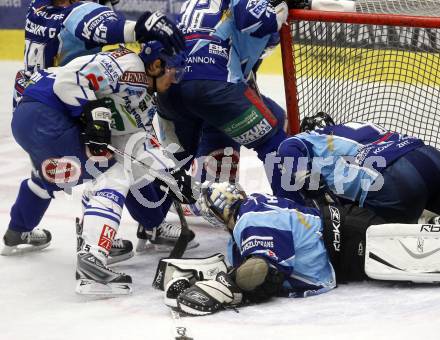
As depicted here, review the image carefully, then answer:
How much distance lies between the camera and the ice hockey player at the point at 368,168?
136 inches

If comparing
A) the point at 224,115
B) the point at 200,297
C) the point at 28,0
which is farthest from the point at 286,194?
the point at 28,0

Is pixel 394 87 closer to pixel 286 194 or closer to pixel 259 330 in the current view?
pixel 286 194

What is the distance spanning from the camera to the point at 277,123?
415cm

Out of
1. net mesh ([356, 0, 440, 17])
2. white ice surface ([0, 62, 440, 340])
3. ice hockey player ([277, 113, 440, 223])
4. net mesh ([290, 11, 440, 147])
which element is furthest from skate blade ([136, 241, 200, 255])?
net mesh ([356, 0, 440, 17])

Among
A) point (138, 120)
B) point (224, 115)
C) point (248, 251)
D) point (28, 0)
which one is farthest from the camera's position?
point (28, 0)

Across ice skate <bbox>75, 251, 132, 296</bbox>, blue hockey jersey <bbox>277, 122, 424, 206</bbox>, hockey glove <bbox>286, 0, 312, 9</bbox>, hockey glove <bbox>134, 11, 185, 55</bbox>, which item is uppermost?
hockey glove <bbox>286, 0, 312, 9</bbox>

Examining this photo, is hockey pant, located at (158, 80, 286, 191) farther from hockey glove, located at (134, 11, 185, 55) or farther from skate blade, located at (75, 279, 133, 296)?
skate blade, located at (75, 279, 133, 296)

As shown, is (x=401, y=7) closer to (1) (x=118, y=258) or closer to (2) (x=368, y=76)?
(2) (x=368, y=76)

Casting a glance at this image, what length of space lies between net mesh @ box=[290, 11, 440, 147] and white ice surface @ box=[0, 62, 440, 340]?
3.53ft

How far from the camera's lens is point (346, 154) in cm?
358

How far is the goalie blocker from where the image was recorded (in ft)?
10.7

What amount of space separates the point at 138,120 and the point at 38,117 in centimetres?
41

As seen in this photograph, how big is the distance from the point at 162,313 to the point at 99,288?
11.1 inches

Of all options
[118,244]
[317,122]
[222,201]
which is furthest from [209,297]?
[317,122]
